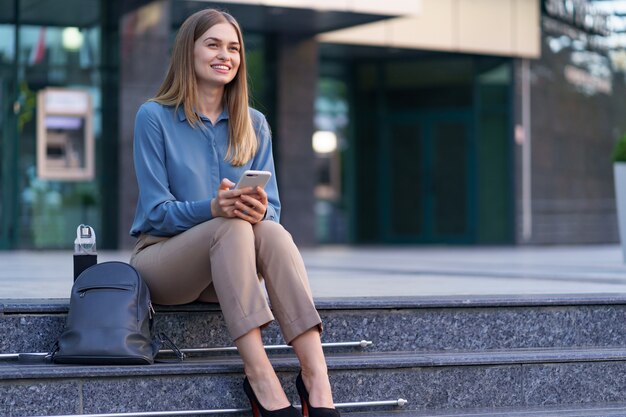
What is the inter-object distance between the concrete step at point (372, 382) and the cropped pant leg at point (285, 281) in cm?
31

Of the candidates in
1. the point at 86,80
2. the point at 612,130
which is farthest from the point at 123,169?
the point at 612,130

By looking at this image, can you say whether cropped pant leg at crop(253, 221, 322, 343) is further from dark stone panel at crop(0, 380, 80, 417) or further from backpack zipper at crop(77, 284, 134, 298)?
dark stone panel at crop(0, 380, 80, 417)

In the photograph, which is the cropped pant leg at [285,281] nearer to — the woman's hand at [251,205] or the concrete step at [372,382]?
the woman's hand at [251,205]

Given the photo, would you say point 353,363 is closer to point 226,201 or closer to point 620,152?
point 226,201

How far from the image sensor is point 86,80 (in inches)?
598

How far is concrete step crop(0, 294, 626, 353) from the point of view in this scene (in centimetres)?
427

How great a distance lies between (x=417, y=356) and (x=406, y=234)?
16133 millimetres

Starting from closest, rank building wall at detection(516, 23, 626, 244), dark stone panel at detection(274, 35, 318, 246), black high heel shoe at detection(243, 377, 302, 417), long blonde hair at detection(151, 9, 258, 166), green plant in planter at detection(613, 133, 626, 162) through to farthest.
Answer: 1. black high heel shoe at detection(243, 377, 302, 417)
2. long blonde hair at detection(151, 9, 258, 166)
3. green plant in planter at detection(613, 133, 626, 162)
4. dark stone panel at detection(274, 35, 318, 246)
5. building wall at detection(516, 23, 626, 244)

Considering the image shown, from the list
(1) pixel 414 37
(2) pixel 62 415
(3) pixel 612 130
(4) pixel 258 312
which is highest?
(1) pixel 414 37

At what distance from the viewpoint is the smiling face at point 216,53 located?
4391 mm

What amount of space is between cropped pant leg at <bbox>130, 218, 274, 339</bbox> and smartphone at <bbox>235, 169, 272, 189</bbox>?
0.47 ft

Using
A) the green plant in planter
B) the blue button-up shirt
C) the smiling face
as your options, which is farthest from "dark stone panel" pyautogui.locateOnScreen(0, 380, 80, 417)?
the green plant in planter

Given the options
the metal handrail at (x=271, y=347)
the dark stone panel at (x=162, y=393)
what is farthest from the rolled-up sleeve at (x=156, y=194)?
the dark stone panel at (x=162, y=393)

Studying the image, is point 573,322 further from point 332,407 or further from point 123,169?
point 123,169
